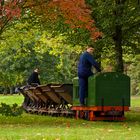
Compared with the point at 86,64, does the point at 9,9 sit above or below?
above

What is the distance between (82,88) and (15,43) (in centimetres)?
1637

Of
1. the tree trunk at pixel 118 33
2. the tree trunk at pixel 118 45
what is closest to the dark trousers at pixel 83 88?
the tree trunk at pixel 118 33

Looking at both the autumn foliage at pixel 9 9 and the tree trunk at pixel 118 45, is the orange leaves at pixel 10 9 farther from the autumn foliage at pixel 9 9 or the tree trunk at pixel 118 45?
the tree trunk at pixel 118 45

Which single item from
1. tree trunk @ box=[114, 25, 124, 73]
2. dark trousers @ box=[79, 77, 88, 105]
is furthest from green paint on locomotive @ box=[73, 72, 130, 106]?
tree trunk @ box=[114, 25, 124, 73]

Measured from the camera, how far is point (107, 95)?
1744 centimetres

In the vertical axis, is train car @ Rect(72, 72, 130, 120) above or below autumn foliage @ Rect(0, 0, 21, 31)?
below

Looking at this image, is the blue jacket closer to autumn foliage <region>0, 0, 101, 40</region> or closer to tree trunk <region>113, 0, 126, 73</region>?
autumn foliage <region>0, 0, 101, 40</region>

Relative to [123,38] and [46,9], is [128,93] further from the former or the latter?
[123,38]

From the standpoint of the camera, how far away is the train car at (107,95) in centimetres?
1738

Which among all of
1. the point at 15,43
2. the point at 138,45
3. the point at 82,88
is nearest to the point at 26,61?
the point at 15,43

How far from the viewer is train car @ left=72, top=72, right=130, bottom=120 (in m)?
17.4

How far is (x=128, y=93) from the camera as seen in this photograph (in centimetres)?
1780

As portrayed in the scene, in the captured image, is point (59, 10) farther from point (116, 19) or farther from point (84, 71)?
point (116, 19)

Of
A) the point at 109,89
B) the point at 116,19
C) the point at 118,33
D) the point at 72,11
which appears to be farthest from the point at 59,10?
the point at 118,33
